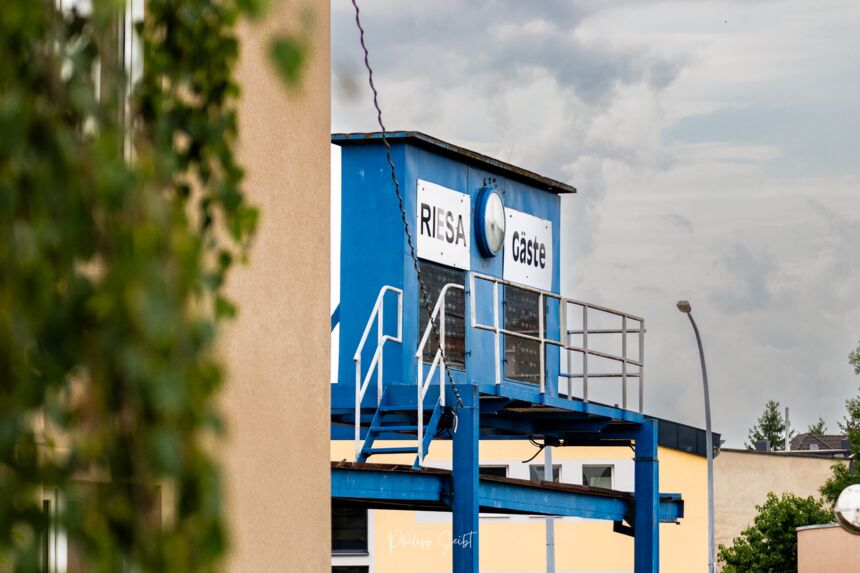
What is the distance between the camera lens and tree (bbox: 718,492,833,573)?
41781 mm

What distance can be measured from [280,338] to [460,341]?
29.3 feet

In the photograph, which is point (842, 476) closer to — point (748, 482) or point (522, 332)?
point (748, 482)

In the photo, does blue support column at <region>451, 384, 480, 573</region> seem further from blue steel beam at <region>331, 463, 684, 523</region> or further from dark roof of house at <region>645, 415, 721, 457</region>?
dark roof of house at <region>645, 415, 721, 457</region>

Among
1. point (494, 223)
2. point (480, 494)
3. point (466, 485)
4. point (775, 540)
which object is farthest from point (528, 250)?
point (775, 540)

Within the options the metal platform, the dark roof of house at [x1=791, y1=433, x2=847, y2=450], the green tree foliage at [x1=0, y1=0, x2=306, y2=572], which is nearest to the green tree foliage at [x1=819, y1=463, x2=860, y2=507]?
the metal platform

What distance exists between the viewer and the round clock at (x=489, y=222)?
1836cm

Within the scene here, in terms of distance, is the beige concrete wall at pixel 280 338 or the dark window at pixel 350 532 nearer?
the beige concrete wall at pixel 280 338

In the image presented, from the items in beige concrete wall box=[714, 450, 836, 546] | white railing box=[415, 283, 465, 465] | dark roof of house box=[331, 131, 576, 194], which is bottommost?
beige concrete wall box=[714, 450, 836, 546]

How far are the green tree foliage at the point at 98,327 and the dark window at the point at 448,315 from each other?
14.4 metres

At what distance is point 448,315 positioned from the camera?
1755 centimetres

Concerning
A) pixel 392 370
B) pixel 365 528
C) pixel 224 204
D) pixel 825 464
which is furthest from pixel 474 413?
pixel 825 464

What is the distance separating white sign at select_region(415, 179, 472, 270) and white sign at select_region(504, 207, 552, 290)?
0.90 metres

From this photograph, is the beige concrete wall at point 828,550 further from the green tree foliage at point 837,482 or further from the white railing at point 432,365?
the green tree foliage at point 837,482

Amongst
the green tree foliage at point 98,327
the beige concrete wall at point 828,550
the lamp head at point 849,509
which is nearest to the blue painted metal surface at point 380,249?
the lamp head at point 849,509
